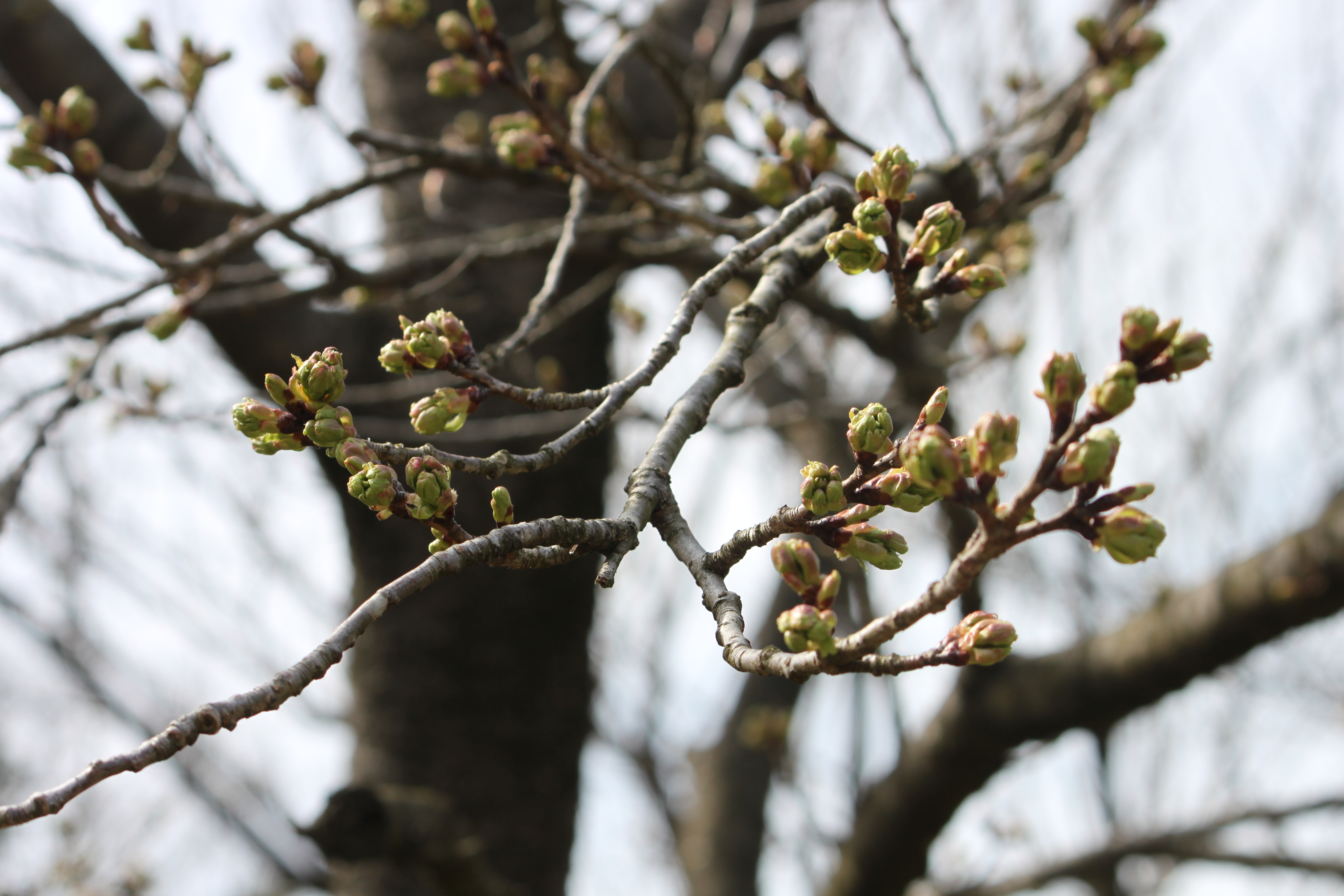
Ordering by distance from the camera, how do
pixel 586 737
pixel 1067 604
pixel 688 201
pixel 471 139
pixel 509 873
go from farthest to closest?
1. pixel 1067 604
2. pixel 586 737
3. pixel 509 873
4. pixel 471 139
5. pixel 688 201

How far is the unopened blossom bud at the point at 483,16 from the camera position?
4.97 feet

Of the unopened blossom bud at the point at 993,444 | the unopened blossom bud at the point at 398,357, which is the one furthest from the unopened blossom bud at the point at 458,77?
the unopened blossom bud at the point at 993,444

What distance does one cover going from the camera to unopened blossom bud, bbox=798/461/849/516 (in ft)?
2.81

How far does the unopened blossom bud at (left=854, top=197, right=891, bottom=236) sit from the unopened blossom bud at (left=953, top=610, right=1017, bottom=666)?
0.46m

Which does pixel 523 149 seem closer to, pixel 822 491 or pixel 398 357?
pixel 398 357

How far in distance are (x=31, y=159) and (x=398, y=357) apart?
125 centimetres

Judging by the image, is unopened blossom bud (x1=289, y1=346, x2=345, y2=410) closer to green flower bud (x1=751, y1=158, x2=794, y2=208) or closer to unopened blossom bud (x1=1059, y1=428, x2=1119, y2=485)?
unopened blossom bud (x1=1059, y1=428, x2=1119, y2=485)

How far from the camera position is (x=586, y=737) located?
10.5 feet

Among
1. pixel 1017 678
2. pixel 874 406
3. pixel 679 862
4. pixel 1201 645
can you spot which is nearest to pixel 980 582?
pixel 1017 678

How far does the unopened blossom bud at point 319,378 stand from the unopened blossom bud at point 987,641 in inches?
25.7

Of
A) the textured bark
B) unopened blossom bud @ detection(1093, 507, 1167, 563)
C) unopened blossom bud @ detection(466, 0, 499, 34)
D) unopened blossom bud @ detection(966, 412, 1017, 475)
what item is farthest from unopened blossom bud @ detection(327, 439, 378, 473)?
the textured bark

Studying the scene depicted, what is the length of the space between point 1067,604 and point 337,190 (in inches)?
175

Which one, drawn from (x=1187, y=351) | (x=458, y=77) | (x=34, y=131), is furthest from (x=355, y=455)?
(x=34, y=131)

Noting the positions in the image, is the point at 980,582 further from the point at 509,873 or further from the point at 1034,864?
the point at 1034,864
